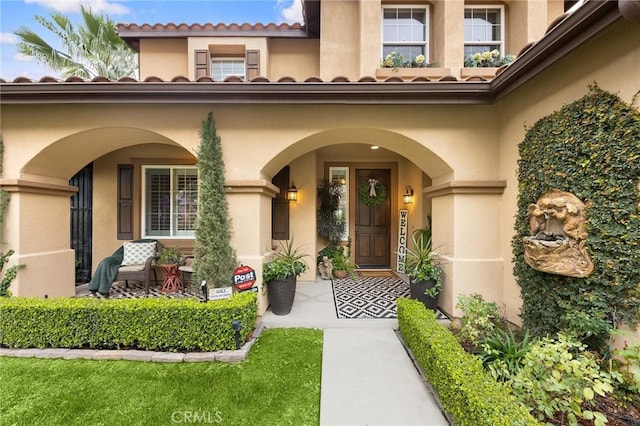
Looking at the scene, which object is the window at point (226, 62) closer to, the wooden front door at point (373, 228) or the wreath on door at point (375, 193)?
the wooden front door at point (373, 228)

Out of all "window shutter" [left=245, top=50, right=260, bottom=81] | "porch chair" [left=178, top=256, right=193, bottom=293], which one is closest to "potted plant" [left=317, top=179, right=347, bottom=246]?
"porch chair" [left=178, top=256, right=193, bottom=293]

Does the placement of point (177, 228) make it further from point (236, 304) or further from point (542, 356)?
point (542, 356)

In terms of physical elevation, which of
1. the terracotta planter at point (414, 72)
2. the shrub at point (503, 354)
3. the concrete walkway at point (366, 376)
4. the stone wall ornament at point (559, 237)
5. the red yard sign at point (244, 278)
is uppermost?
the terracotta planter at point (414, 72)

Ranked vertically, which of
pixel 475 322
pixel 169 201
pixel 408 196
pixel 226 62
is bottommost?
pixel 475 322

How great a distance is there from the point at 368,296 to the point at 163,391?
382 centimetres

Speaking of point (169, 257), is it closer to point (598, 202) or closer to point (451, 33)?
point (598, 202)

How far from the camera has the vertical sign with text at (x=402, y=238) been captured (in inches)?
287

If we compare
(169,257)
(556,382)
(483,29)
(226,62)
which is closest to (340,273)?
(169,257)

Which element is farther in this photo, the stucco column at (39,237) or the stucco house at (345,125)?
the stucco column at (39,237)

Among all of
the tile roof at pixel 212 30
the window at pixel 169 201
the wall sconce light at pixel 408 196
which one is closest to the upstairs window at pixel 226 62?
the tile roof at pixel 212 30

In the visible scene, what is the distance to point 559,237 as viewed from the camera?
286cm

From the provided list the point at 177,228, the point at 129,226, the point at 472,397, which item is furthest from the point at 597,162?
the point at 129,226

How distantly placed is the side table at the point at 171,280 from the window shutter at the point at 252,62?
17.5 feet

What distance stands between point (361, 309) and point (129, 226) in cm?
599
